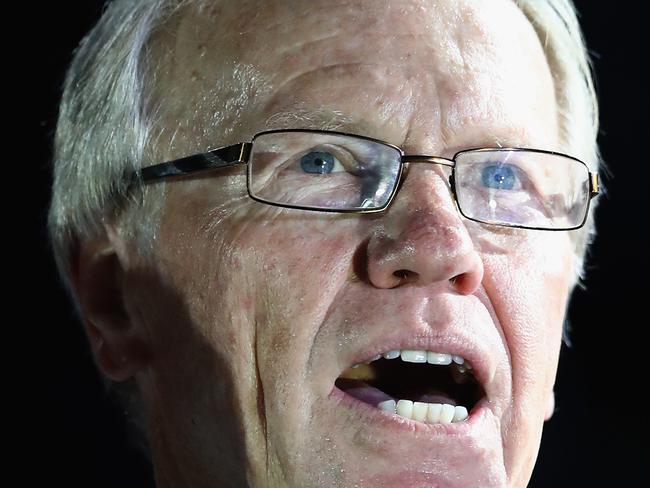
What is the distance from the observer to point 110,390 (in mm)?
2371

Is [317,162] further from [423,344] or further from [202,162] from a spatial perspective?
[423,344]

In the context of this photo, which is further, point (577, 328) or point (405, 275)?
point (577, 328)

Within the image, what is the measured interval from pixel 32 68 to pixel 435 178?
4.67 feet

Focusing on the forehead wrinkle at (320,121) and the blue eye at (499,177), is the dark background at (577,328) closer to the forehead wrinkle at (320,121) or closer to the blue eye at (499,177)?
the forehead wrinkle at (320,121)

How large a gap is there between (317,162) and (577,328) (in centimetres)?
153

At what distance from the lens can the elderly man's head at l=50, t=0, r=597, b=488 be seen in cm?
149

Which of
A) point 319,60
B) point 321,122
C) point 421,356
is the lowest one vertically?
point 421,356

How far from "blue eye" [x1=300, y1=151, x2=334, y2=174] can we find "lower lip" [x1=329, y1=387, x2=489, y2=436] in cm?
38

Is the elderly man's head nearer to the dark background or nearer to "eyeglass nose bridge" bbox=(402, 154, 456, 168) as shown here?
"eyeglass nose bridge" bbox=(402, 154, 456, 168)

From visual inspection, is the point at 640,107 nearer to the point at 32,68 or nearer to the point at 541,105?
the point at 541,105

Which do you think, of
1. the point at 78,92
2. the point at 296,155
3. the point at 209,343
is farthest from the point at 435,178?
the point at 78,92

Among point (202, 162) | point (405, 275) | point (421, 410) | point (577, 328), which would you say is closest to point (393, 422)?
point (421, 410)

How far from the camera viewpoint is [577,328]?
2869 mm

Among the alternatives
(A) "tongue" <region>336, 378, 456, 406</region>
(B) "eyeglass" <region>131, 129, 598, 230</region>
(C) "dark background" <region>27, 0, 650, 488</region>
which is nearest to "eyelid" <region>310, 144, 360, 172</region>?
(B) "eyeglass" <region>131, 129, 598, 230</region>
